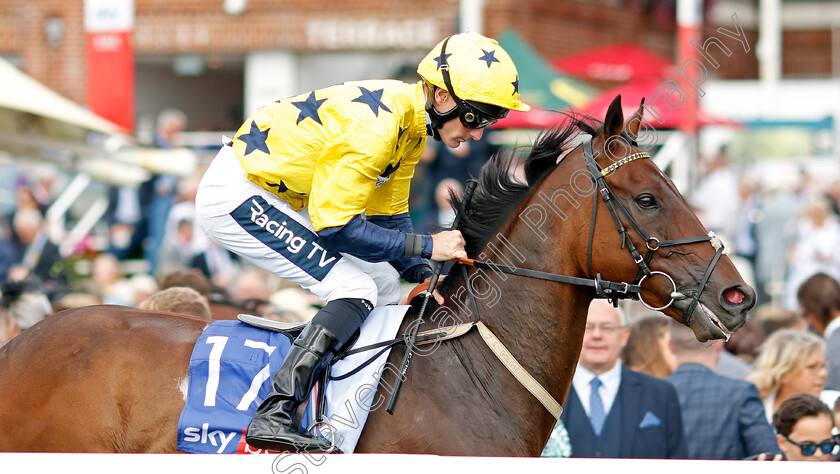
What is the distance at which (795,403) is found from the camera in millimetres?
4625

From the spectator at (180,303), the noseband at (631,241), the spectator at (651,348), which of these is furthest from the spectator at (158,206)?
the noseband at (631,241)

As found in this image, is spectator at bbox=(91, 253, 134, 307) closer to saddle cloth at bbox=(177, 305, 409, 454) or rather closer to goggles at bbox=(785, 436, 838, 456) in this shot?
saddle cloth at bbox=(177, 305, 409, 454)

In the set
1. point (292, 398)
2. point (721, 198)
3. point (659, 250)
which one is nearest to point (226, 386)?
point (292, 398)

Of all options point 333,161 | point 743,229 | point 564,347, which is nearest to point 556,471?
point 564,347

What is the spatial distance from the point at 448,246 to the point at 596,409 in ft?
5.90

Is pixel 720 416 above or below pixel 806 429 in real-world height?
below

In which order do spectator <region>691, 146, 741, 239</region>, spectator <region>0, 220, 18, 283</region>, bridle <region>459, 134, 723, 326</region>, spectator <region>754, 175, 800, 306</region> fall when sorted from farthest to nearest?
spectator <region>691, 146, 741, 239</region>
spectator <region>754, 175, 800, 306</region>
spectator <region>0, 220, 18, 283</region>
bridle <region>459, 134, 723, 326</region>

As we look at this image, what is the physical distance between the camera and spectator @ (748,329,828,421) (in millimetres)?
5230

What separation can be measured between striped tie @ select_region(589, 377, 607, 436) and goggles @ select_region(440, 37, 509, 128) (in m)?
1.92

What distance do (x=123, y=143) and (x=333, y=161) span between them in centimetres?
659

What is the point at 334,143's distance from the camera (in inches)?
137

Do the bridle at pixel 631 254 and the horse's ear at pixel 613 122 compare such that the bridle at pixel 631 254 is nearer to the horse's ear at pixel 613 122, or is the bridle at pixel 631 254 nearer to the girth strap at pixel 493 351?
the horse's ear at pixel 613 122

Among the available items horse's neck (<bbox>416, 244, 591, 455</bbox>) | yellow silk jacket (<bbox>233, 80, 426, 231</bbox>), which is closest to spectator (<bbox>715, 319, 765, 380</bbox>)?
horse's neck (<bbox>416, 244, 591, 455</bbox>)

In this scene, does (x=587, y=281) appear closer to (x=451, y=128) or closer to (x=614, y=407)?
(x=451, y=128)
